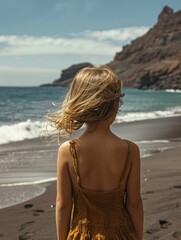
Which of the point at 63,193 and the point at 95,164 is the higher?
the point at 95,164

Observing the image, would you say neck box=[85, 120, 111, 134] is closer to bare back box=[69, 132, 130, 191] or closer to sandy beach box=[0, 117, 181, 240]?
bare back box=[69, 132, 130, 191]

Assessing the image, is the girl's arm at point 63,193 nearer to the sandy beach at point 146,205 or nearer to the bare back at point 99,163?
the bare back at point 99,163

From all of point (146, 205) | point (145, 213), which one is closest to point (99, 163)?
point (145, 213)

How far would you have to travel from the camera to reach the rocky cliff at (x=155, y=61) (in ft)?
459

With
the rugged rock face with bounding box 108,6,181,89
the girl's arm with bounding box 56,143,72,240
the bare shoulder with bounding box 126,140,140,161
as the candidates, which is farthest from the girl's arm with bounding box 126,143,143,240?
the rugged rock face with bounding box 108,6,181,89

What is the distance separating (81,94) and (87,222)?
658mm

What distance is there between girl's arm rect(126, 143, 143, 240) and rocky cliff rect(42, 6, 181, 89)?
128 m

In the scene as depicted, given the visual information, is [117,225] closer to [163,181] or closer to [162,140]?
[163,181]

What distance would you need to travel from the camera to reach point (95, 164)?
238cm

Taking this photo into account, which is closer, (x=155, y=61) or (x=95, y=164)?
(x=95, y=164)

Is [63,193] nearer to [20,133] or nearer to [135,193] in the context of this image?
[135,193]

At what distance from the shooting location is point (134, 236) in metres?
2.47

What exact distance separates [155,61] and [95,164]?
167331 mm

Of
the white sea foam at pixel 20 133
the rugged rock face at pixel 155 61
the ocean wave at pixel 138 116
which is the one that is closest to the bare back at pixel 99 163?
the white sea foam at pixel 20 133
